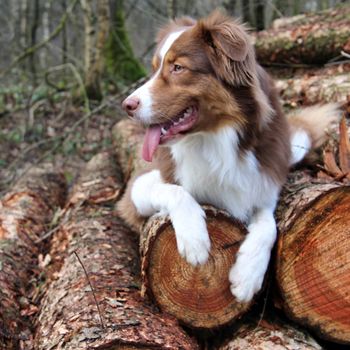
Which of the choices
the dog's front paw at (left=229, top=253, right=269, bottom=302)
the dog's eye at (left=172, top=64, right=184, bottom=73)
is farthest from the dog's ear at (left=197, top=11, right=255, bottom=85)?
the dog's front paw at (left=229, top=253, right=269, bottom=302)

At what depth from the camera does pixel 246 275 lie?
3.13 meters

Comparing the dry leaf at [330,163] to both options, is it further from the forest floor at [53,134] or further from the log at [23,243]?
the forest floor at [53,134]

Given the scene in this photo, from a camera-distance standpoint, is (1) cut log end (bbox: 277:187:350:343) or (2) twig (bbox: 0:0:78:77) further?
(2) twig (bbox: 0:0:78:77)

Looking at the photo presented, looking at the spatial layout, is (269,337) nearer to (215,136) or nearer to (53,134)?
(215,136)

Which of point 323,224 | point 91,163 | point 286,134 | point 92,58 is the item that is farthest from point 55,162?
point 323,224

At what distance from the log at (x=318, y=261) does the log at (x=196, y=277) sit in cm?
31

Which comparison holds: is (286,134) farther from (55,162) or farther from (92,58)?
(92,58)

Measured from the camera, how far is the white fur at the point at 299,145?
430 centimetres

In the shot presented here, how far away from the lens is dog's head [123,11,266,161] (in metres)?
3.13

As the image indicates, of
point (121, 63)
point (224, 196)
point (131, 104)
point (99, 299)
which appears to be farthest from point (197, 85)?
point (121, 63)

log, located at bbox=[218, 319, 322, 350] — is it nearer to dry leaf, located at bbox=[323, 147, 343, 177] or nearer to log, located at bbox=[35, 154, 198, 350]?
log, located at bbox=[35, 154, 198, 350]

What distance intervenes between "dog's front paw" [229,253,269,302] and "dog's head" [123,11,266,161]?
0.91m

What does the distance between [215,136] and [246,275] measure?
0.97 meters

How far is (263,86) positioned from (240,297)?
1.51m
